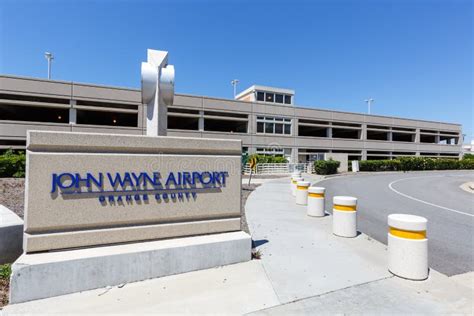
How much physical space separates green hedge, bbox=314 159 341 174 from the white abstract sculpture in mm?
27778

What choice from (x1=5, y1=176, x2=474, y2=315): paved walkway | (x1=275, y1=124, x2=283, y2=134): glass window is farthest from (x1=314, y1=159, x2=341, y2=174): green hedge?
(x1=5, y1=176, x2=474, y2=315): paved walkway

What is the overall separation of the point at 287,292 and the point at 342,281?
0.97 meters

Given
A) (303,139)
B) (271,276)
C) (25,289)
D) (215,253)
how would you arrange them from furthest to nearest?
(303,139) < (215,253) < (271,276) < (25,289)

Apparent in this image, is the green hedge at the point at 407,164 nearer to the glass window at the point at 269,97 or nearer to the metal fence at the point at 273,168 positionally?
the metal fence at the point at 273,168

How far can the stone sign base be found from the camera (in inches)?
133

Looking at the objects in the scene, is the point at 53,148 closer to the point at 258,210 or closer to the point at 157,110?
the point at 157,110

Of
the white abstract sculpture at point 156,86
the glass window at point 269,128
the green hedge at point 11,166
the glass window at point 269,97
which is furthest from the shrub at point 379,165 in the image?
the green hedge at point 11,166

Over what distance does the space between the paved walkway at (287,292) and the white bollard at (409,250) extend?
16 cm

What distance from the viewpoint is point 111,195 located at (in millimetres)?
4094

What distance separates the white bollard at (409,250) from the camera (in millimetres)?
3959

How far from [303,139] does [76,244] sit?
37.8 m

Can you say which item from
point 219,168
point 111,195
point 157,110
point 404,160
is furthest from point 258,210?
point 404,160

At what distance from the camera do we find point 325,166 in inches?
1203

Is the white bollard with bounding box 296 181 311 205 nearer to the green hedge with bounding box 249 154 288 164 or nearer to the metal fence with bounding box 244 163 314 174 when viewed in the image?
the metal fence with bounding box 244 163 314 174
